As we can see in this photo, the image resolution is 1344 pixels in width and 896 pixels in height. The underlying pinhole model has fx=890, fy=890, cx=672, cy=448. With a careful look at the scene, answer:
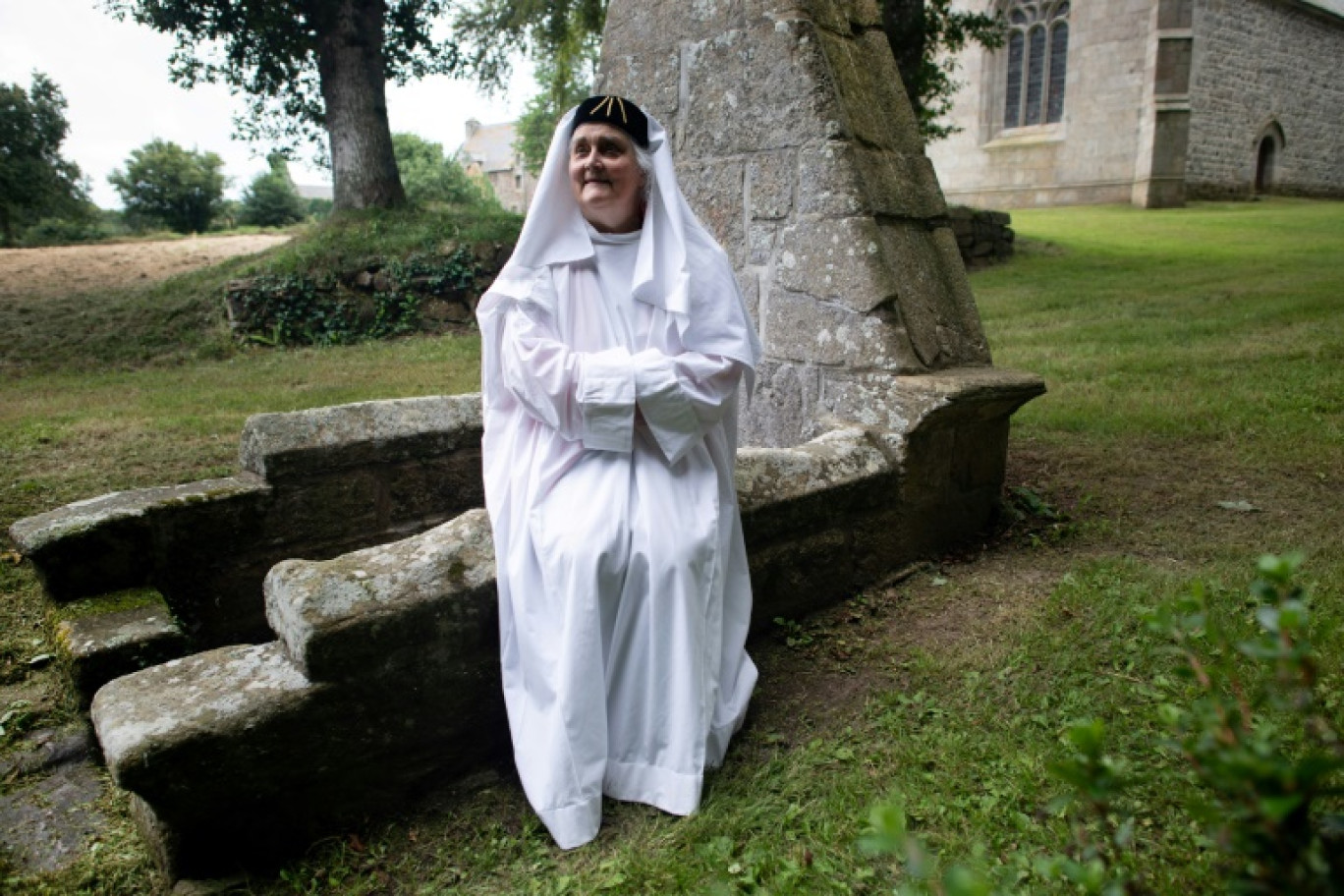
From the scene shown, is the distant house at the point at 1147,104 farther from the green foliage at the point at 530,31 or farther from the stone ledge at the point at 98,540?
the stone ledge at the point at 98,540

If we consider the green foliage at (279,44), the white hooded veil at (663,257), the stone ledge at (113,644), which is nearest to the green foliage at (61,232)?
the green foliage at (279,44)

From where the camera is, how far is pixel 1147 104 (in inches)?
873

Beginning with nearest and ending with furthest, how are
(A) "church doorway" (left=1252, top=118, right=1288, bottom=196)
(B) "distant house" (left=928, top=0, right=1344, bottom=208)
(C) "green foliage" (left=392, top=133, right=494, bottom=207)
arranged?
1. (B) "distant house" (left=928, top=0, right=1344, bottom=208)
2. (A) "church doorway" (left=1252, top=118, right=1288, bottom=196)
3. (C) "green foliage" (left=392, top=133, right=494, bottom=207)

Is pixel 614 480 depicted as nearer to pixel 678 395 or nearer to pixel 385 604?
pixel 678 395

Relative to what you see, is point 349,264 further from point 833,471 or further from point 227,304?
point 833,471

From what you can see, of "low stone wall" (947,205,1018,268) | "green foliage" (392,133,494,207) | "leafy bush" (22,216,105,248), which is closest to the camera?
"low stone wall" (947,205,1018,268)

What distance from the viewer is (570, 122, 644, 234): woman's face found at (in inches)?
107

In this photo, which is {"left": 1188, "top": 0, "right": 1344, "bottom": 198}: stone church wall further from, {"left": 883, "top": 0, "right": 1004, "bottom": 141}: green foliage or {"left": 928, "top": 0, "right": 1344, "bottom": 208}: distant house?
{"left": 883, "top": 0, "right": 1004, "bottom": 141}: green foliage

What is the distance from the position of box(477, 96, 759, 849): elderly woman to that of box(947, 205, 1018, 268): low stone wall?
37.9 ft

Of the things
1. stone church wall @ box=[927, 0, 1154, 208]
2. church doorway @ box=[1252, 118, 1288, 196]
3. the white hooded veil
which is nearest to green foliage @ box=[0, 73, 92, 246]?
stone church wall @ box=[927, 0, 1154, 208]

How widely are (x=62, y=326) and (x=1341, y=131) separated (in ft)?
109

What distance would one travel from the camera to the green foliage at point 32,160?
73.9 ft

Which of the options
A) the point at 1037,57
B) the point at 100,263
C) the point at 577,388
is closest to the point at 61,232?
the point at 100,263

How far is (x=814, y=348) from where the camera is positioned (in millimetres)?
3746
